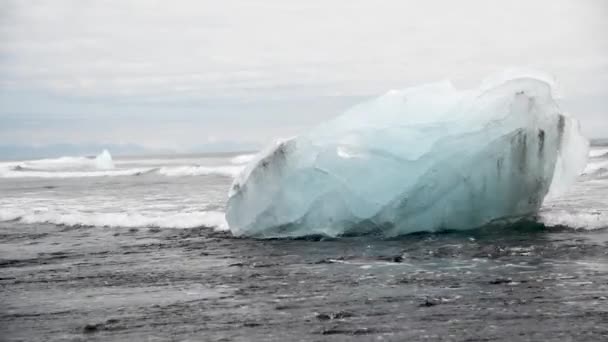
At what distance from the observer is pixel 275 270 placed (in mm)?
8805

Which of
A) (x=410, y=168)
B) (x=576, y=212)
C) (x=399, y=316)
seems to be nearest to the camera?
(x=399, y=316)

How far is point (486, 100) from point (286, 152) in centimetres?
327

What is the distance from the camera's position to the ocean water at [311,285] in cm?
600

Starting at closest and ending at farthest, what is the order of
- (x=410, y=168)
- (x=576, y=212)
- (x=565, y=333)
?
1. (x=565, y=333)
2. (x=410, y=168)
3. (x=576, y=212)

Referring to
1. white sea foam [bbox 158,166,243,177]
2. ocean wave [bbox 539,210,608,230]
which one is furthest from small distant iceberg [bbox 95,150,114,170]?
ocean wave [bbox 539,210,608,230]

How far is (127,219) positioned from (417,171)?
6898 millimetres

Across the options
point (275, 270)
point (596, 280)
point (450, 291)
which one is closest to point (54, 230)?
point (275, 270)

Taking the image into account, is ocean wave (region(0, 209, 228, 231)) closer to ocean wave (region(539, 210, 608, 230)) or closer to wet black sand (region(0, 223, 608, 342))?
wet black sand (region(0, 223, 608, 342))

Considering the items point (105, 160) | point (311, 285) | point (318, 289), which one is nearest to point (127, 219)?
point (311, 285)

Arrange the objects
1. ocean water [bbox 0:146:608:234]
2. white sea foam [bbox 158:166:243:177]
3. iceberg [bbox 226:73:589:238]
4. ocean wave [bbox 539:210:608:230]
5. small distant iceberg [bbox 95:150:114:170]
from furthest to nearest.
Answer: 1. small distant iceberg [bbox 95:150:114:170]
2. white sea foam [bbox 158:166:243:177]
3. ocean water [bbox 0:146:608:234]
4. ocean wave [bbox 539:210:608:230]
5. iceberg [bbox 226:73:589:238]

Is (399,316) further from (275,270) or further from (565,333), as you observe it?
(275,270)

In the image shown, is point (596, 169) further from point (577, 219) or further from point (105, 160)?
point (105, 160)

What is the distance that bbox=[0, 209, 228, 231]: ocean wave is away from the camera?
14000 millimetres

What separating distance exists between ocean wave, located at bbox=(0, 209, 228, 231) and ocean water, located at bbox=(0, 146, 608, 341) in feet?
1.51
